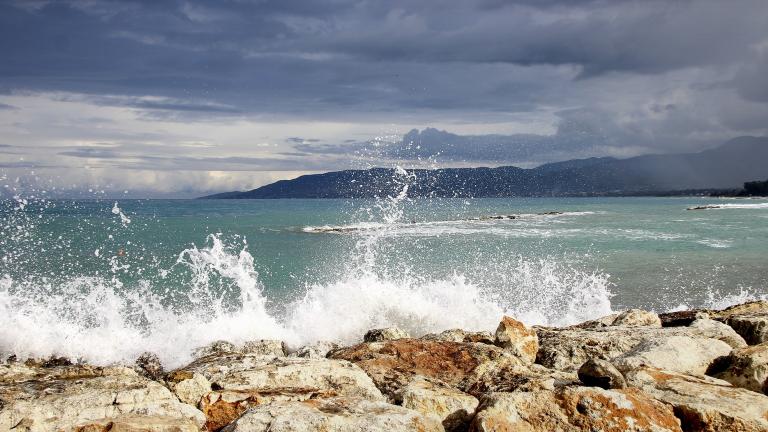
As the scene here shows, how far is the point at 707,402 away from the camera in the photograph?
6359 mm

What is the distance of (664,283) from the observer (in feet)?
78.7

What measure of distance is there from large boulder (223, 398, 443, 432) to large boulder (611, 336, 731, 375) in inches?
143

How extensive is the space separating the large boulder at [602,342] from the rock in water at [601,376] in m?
2.28

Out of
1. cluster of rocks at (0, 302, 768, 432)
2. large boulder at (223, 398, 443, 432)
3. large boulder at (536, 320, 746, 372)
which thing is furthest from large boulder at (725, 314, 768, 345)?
large boulder at (223, 398, 443, 432)

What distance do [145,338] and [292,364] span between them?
7.74 meters

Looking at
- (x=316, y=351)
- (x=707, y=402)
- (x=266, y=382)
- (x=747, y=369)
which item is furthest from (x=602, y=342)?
(x=266, y=382)

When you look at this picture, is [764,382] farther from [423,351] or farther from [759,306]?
[759,306]

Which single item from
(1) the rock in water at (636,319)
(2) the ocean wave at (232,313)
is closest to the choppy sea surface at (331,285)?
(2) the ocean wave at (232,313)

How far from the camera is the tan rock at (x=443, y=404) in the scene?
6.39 m

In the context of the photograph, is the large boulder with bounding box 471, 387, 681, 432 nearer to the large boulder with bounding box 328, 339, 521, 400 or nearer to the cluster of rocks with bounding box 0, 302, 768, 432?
the cluster of rocks with bounding box 0, 302, 768, 432

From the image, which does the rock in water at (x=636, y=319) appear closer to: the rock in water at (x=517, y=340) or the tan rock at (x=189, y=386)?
the rock in water at (x=517, y=340)

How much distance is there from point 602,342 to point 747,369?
2.44 meters

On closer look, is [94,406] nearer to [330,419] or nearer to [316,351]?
[330,419]

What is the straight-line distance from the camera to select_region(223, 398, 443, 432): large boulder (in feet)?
17.5
